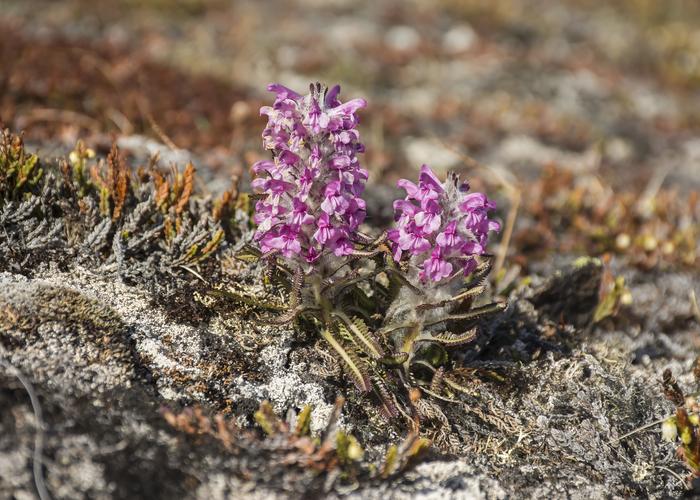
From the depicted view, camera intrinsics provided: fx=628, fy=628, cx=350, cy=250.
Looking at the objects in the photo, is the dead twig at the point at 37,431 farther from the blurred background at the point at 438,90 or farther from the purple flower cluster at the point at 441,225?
the blurred background at the point at 438,90

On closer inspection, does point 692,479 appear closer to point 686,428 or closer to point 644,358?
point 686,428

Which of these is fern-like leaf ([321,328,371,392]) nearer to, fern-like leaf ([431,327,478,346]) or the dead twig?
fern-like leaf ([431,327,478,346])

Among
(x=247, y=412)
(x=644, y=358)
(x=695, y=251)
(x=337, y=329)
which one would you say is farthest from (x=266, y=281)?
(x=695, y=251)

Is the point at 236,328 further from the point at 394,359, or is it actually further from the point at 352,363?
the point at 394,359

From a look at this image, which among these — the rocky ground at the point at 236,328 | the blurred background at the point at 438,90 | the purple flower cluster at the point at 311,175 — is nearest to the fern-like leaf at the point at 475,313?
the rocky ground at the point at 236,328

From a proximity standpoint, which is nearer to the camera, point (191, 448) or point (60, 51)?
point (191, 448)

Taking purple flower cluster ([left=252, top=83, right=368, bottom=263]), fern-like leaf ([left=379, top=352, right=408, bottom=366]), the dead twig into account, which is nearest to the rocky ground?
the dead twig
